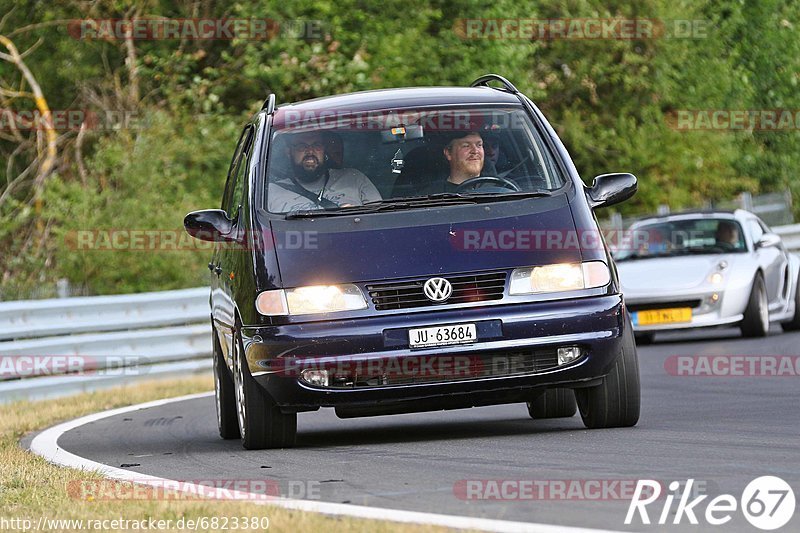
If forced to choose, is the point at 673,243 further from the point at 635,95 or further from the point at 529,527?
the point at 635,95

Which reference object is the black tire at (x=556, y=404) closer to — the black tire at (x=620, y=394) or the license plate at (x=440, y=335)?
the black tire at (x=620, y=394)

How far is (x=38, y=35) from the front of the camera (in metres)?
30.7

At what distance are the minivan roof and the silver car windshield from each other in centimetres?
875

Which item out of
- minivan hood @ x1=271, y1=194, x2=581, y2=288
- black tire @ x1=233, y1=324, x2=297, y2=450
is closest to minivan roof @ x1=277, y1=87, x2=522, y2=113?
minivan hood @ x1=271, y1=194, x2=581, y2=288

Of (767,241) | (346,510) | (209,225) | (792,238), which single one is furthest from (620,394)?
(792,238)

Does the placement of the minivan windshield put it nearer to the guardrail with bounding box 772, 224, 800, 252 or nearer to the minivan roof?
the minivan roof

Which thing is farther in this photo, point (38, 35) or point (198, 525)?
point (38, 35)

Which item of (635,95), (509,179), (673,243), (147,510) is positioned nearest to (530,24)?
(635,95)

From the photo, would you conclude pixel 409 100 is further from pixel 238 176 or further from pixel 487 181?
pixel 238 176

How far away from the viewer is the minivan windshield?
925cm

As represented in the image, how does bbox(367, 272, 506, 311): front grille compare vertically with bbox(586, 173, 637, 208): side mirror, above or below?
below

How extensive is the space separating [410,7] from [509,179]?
849 inches

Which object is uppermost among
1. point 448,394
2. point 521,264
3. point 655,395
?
point 521,264

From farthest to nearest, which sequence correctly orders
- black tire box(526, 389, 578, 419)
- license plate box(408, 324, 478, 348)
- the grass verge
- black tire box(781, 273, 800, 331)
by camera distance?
black tire box(781, 273, 800, 331) < black tire box(526, 389, 578, 419) < license plate box(408, 324, 478, 348) < the grass verge
